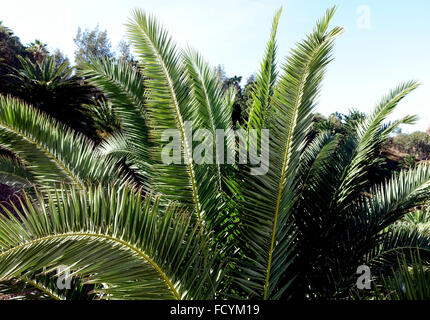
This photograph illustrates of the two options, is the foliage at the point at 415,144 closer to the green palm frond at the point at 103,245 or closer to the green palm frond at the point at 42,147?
the green palm frond at the point at 42,147

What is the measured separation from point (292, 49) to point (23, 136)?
2.59 m

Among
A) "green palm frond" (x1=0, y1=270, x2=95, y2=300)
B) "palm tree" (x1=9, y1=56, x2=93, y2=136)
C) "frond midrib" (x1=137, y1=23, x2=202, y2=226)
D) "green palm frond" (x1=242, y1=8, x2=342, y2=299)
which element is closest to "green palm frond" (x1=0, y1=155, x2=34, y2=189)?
"green palm frond" (x1=0, y1=270, x2=95, y2=300)

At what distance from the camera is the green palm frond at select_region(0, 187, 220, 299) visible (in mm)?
1554

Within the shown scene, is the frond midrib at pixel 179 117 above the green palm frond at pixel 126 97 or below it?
below

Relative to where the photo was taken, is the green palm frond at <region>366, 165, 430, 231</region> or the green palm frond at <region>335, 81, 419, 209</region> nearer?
the green palm frond at <region>366, 165, 430, 231</region>

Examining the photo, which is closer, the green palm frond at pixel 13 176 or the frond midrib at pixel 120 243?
the frond midrib at pixel 120 243

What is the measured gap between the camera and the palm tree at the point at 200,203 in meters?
1.67

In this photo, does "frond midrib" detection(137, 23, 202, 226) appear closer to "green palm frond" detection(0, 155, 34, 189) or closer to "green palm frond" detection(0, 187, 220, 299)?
"green palm frond" detection(0, 187, 220, 299)

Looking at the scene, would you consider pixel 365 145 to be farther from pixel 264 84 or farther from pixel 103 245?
pixel 103 245

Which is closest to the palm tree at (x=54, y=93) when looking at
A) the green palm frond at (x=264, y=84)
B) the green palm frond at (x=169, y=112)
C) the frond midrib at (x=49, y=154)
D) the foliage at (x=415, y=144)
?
the frond midrib at (x=49, y=154)

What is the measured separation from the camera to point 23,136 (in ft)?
9.77

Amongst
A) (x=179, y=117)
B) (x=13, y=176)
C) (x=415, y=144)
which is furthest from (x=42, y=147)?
(x=415, y=144)
